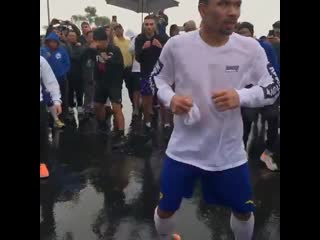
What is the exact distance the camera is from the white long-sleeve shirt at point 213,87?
3.25 metres

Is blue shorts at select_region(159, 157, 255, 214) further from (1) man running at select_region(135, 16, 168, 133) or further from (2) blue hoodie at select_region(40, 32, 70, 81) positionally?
(2) blue hoodie at select_region(40, 32, 70, 81)

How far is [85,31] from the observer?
37.8 feet

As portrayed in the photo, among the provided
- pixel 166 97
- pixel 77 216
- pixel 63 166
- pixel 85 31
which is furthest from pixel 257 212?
pixel 85 31

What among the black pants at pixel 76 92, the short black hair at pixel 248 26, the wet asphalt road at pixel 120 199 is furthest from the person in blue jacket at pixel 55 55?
the short black hair at pixel 248 26

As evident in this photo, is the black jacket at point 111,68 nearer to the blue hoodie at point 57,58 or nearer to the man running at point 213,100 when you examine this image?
the blue hoodie at point 57,58

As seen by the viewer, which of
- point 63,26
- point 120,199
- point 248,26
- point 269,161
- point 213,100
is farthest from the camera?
point 63,26

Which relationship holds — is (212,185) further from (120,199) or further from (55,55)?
(55,55)

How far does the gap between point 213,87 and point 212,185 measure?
2.11 ft

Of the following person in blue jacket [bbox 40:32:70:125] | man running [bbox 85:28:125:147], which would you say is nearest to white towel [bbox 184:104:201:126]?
man running [bbox 85:28:125:147]

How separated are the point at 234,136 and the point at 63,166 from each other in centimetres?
374

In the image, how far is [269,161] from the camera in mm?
6547

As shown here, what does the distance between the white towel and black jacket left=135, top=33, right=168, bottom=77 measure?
16.8 feet

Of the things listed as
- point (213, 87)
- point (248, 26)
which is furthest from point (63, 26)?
point (213, 87)
